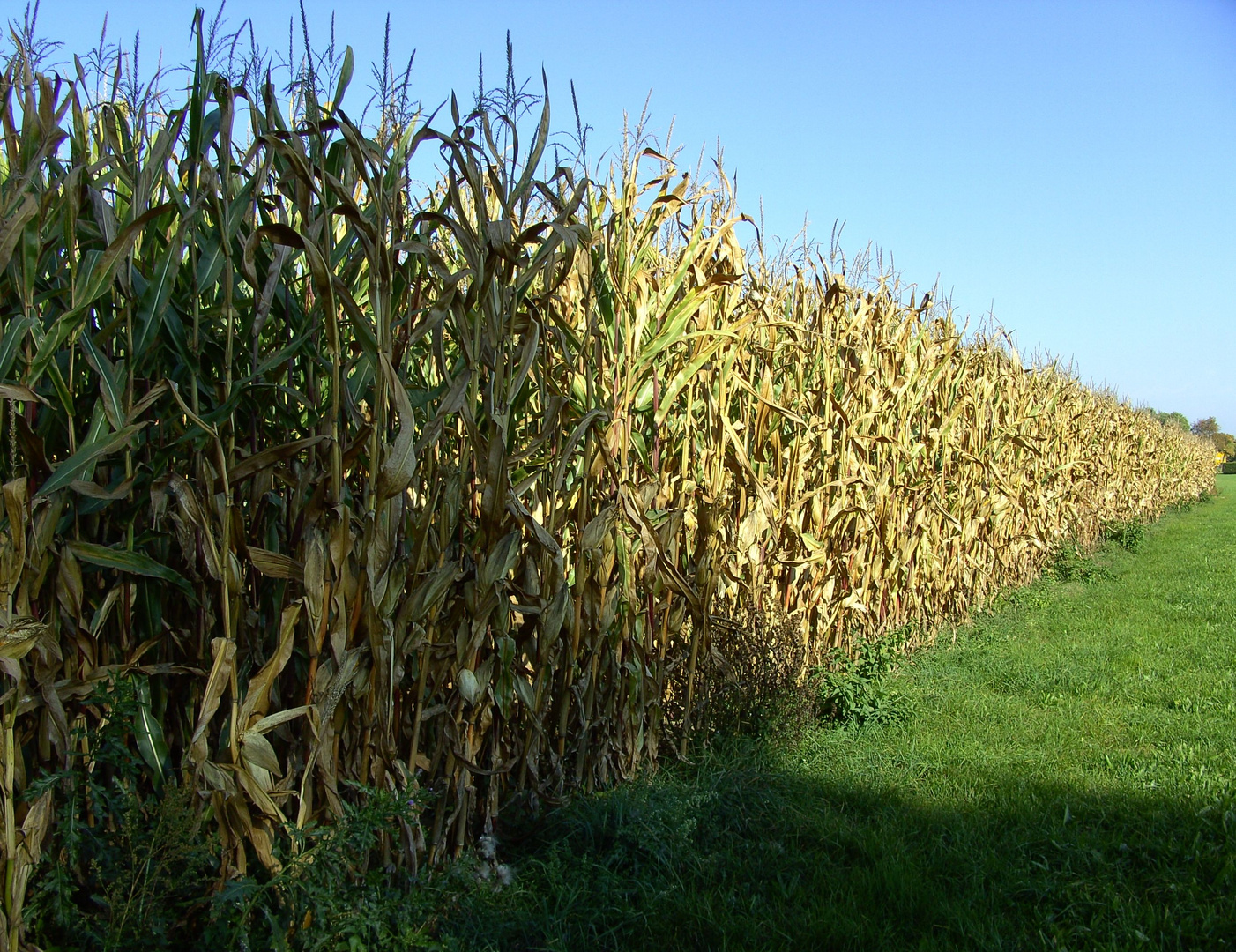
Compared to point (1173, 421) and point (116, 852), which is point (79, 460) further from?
point (1173, 421)

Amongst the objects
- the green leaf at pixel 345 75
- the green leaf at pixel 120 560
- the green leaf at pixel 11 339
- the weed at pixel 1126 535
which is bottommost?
the green leaf at pixel 120 560

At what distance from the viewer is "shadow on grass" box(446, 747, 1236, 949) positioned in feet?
8.46

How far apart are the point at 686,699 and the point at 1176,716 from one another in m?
2.79

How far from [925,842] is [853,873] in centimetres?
45

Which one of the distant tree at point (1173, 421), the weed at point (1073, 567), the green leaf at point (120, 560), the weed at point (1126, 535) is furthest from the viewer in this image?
the distant tree at point (1173, 421)

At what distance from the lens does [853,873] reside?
2.90 metres

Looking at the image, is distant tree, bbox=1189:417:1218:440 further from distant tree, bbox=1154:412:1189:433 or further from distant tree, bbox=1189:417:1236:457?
distant tree, bbox=1154:412:1189:433

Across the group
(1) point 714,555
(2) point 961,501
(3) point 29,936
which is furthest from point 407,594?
(2) point 961,501

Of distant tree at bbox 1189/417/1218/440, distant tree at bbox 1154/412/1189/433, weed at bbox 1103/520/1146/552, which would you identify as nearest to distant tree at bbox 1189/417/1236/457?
distant tree at bbox 1189/417/1218/440

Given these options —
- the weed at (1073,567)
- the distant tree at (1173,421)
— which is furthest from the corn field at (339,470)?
the distant tree at (1173,421)

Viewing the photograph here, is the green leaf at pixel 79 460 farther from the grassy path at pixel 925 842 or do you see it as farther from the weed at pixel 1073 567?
the weed at pixel 1073 567

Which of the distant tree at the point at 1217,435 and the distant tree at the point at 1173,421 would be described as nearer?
the distant tree at the point at 1173,421

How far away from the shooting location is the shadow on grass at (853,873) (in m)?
2.58

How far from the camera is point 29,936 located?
207 centimetres
